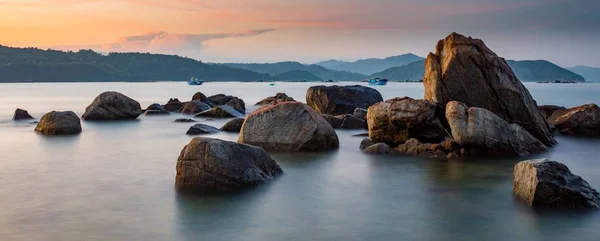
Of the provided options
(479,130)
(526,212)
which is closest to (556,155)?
(479,130)

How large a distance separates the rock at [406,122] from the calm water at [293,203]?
1767 mm

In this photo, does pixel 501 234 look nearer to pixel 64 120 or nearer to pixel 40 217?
pixel 40 217

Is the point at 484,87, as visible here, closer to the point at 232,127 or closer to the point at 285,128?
the point at 285,128

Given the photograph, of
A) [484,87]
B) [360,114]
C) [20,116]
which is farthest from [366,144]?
[20,116]

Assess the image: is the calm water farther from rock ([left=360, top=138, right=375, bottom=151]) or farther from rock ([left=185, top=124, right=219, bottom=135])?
rock ([left=185, top=124, right=219, bottom=135])

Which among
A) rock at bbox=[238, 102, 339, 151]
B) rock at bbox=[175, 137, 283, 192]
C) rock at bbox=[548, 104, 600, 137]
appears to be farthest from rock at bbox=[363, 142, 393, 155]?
rock at bbox=[548, 104, 600, 137]

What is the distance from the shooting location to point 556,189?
1202 centimetres

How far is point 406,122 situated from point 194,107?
2437 centimetres

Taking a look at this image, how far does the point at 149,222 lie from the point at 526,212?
729cm

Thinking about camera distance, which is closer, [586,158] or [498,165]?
[498,165]

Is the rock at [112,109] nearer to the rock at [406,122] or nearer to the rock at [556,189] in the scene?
the rock at [406,122]

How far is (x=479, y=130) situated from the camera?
65.1 feet

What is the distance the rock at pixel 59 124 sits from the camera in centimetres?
2739

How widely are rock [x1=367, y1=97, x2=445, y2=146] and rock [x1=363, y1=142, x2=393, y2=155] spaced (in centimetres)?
75
